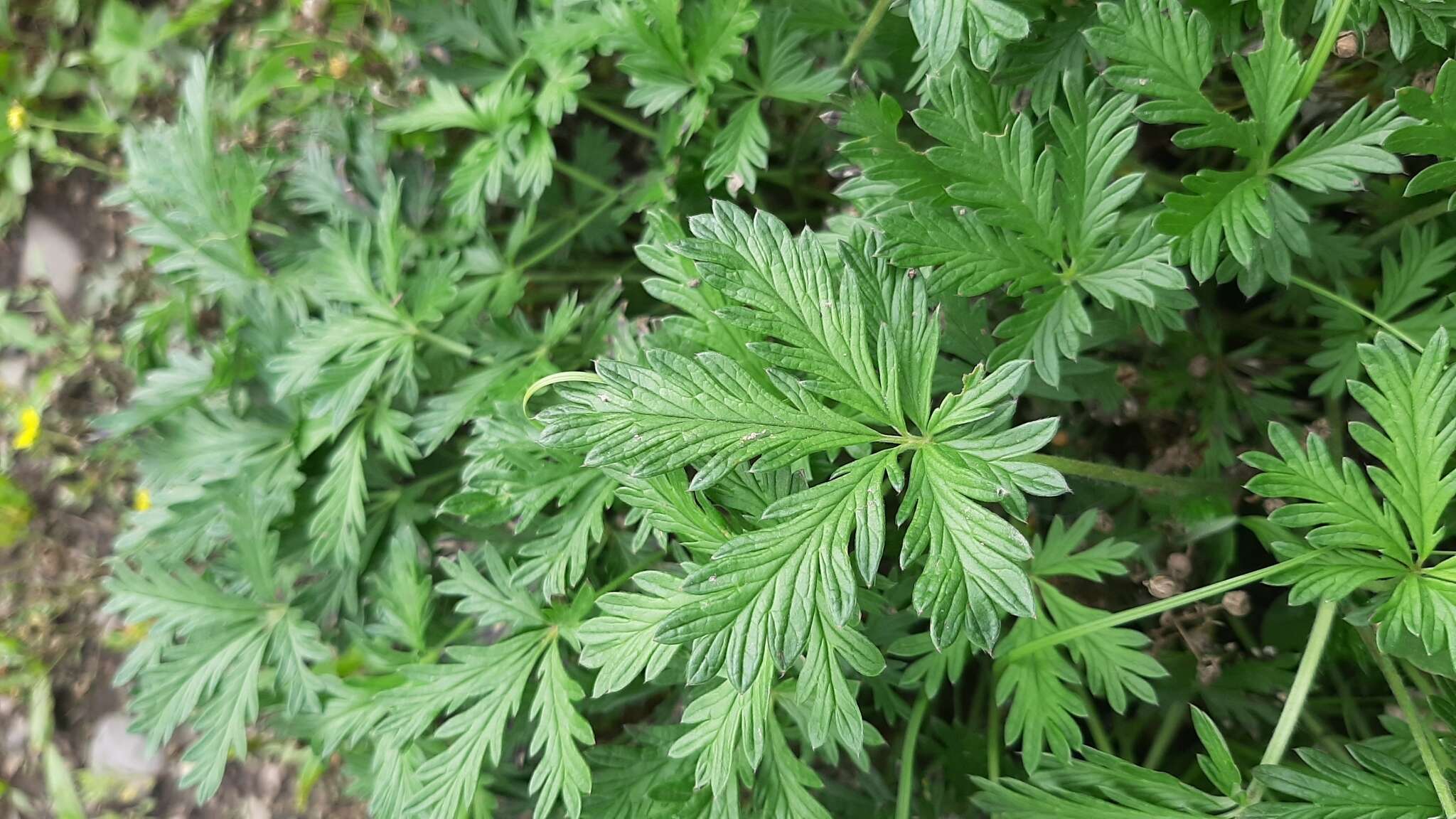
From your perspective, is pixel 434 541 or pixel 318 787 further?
pixel 318 787

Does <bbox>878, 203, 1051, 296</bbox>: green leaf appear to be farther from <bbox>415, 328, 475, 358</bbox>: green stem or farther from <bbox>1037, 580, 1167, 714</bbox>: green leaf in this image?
<bbox>415, 328, 475, 358</bbox>: green stem

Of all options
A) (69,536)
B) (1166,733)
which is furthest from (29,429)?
(1166,733)

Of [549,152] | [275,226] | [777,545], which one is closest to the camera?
[777,545]

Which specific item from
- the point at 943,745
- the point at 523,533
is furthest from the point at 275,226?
the point at 943,745

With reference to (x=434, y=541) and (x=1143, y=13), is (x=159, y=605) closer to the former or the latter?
(x=434, y=541)

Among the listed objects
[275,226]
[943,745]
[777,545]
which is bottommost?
[943,745]

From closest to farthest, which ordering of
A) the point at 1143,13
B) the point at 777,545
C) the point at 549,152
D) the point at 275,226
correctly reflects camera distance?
1. the point at 777,545
2. the point at 1143,13
3. the point at 549,152
4. the point at 275,226

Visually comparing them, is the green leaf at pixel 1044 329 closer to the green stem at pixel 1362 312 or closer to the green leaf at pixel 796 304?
the green leaf at pixel 796 304

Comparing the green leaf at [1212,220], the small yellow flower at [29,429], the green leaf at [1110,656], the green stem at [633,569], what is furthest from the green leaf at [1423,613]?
the small yellow flower at [29,429]
